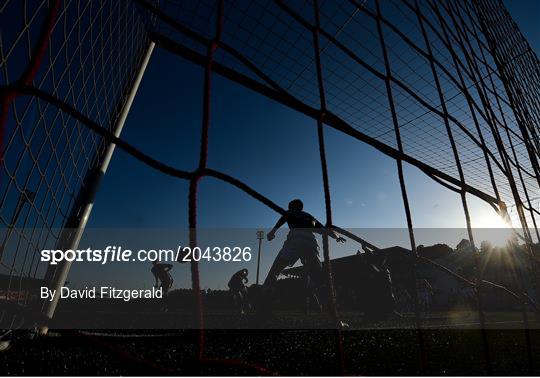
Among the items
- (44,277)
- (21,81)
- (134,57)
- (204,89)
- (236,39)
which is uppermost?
(236,39)

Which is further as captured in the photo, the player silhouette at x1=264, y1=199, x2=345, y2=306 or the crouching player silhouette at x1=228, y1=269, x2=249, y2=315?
the crouching player silhouette at x1=228, y1=269, x2=249, y2=315

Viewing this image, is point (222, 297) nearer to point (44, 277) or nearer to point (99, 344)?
point (44, 277)

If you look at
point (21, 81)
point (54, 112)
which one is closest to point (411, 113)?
point (54, 112)

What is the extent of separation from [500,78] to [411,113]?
1.05m

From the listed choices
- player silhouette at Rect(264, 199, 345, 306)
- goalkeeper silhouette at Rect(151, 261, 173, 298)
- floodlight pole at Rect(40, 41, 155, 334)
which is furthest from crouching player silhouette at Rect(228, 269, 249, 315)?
floodlight pole at Rect(40, 41, 155, 334)

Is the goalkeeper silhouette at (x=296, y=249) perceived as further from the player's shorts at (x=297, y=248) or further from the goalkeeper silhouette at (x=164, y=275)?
the goalkeeper silhouette at (x=164, y=275)

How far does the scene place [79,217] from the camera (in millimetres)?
2098

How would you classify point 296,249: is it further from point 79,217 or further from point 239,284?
point 239,284

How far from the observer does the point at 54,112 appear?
191cm

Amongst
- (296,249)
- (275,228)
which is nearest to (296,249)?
(296,249)

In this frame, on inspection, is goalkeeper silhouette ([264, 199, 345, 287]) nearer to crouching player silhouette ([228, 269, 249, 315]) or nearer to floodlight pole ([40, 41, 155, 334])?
floodlight pole ([40, 41, 155, 334])

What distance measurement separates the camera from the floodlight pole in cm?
195

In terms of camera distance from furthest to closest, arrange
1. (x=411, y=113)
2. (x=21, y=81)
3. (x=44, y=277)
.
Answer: (x=411, y=113), (x=44, y=277), (x=21, y=81)

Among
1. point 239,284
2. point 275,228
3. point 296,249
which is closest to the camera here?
point 275,228
